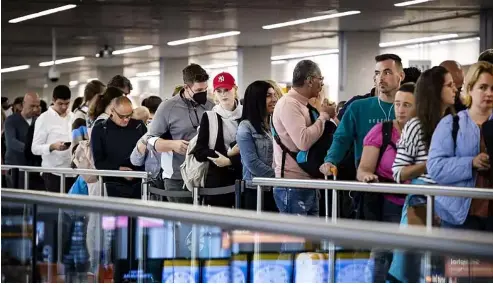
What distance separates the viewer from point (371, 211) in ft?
24.5

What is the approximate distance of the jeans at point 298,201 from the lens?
8.26 m

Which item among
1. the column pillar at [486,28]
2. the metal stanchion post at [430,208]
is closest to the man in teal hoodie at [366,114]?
the metal stanchion post at [430,208]

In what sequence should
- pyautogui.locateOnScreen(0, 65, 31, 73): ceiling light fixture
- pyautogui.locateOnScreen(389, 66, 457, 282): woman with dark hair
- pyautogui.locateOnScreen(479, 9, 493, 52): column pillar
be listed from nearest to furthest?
pyautogui.locateOnScreen(389, 66, 457, 282): woman with dark hair < pyautogui.locateOnScreen(479, 9, 493, 52): column pillar < pyautogui.locateOnScreen(0, 65, 31, 73): ceiling light fixture

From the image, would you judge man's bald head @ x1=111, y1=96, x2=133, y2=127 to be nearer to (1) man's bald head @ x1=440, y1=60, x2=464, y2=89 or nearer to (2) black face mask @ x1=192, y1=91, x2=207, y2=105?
(2) black face mask @ x1=192, y1=91, x2=207, y2=105

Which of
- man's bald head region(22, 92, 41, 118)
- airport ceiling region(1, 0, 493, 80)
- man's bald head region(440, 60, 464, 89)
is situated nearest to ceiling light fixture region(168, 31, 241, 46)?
airport ceiling region(1, 0, 493, 80)

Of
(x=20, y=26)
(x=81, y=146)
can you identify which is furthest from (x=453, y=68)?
(x=20, y=26)

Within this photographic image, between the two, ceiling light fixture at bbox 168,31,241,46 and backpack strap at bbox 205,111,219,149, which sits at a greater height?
ceiling light fixture at bbox 168,31,241,46

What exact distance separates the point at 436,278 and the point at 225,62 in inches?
1576

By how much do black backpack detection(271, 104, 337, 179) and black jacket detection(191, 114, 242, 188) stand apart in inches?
25.4

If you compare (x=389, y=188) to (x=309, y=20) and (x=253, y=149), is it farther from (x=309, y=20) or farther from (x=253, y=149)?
(x=309, y=20)

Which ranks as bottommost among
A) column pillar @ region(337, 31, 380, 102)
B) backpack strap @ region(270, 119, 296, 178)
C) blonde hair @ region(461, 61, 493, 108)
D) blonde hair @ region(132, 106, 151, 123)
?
backpack strap @ region(270, 119, 296, 178)

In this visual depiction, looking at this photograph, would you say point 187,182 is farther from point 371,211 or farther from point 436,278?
point 436,278

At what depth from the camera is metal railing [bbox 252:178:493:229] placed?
6.41m

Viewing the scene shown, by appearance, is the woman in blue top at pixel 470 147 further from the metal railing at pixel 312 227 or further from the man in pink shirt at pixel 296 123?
the metal railing at pixel 312 227
